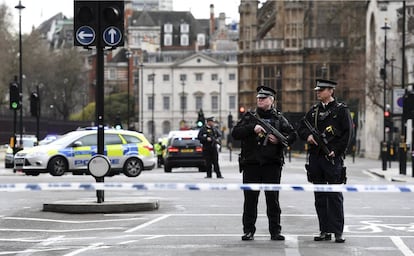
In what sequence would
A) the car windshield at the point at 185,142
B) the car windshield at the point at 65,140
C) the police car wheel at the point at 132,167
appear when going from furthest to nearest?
the car windshield at the point at 185,142 → the police car wheel at the point at 132,167 → the car windshield at the point at 65,140

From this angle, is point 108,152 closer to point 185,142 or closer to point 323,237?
point 185,142

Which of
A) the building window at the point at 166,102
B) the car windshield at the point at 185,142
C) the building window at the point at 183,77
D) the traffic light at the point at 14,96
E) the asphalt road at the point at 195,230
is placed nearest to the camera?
the asphalt road at the point at 195,230

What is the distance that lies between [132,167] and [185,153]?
654 centimetres

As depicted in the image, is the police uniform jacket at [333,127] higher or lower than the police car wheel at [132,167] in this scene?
higher

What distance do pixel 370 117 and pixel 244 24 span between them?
39.4 meters

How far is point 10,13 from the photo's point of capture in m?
95.1

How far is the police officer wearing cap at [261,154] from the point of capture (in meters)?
13.2

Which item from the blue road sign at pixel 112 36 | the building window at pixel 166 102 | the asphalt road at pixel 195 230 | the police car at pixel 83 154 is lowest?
the asphalt road at pixel 195 230

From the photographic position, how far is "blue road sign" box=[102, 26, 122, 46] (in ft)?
59.7

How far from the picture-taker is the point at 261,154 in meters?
13.2

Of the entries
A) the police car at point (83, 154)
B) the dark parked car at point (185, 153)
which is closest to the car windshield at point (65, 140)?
the police car at point (83, 154)

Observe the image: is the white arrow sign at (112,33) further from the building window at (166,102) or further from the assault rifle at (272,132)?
the building window at (166,102)

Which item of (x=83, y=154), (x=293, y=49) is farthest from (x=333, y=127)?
(x=293, y=49)

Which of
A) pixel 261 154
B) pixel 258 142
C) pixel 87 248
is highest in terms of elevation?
pixel 258 142
